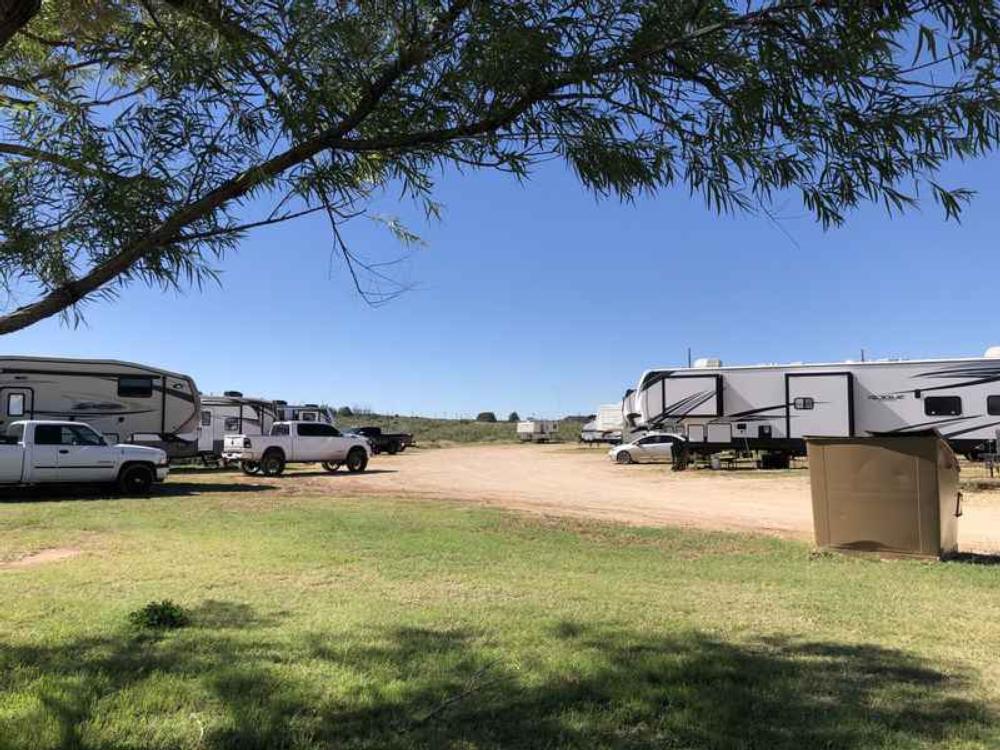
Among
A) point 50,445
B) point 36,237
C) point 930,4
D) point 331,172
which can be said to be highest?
point 930,4

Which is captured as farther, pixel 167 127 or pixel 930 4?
pixel 167 127

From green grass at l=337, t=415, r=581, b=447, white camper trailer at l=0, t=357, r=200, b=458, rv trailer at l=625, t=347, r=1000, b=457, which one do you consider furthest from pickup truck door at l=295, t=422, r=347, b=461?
green grass at l=337, t=415, r=581, b=447

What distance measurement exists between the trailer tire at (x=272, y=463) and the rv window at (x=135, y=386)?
405 centimetres

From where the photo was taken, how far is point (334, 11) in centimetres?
320

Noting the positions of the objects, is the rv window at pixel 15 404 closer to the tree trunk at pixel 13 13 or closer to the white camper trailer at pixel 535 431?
the tree trunk at pixel 13 13

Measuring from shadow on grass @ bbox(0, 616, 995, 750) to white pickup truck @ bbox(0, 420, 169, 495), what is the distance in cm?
1324

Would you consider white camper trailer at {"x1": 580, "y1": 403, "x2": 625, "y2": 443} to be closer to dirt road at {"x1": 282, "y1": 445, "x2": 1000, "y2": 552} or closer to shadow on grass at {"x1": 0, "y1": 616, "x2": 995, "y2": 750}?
dirt road at {"x1": 282, "y1": 445, "x2": 1000, "y2": 552}

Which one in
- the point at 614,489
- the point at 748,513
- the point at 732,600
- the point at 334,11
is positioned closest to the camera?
the point at 334,11

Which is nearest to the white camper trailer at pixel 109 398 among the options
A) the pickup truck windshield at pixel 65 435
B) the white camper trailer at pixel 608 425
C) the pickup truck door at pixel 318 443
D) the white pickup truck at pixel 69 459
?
the pickup truck door at pixel 318 443

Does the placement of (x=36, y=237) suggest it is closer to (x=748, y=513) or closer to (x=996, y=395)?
(x=748, y=513)

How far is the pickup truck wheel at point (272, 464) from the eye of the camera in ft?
83.6

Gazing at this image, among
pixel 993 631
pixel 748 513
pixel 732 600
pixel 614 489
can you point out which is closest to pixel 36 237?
pixel 732 600

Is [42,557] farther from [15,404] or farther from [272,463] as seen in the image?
[272,463]

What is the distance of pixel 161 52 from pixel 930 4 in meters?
2.78
